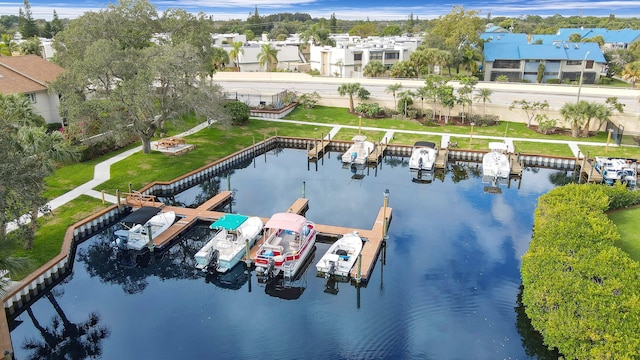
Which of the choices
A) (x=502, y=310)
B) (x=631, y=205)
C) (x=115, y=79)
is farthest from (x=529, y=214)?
(x=115, y=79)

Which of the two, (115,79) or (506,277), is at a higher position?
(115,79)

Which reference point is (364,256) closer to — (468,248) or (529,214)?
(468,248)

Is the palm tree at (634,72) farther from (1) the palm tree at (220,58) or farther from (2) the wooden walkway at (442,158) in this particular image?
(1) the palm tree at (220,58)

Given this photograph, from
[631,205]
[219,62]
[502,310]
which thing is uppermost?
[219,62]

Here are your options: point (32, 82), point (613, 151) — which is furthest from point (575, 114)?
point (32, 82)

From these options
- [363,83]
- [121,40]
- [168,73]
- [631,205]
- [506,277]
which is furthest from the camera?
[363,83]

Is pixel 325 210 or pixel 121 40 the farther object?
pixel 121 40

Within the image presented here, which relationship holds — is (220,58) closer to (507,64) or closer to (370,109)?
(370,109)

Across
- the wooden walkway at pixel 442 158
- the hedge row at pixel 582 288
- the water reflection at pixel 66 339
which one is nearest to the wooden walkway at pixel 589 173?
the wooden walkway at pixel 442 158

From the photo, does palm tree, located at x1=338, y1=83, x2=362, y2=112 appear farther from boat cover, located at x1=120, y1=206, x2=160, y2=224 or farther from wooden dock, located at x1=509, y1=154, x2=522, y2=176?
boat cover, located at x1=120, y1=206, x2=160, y2=224
